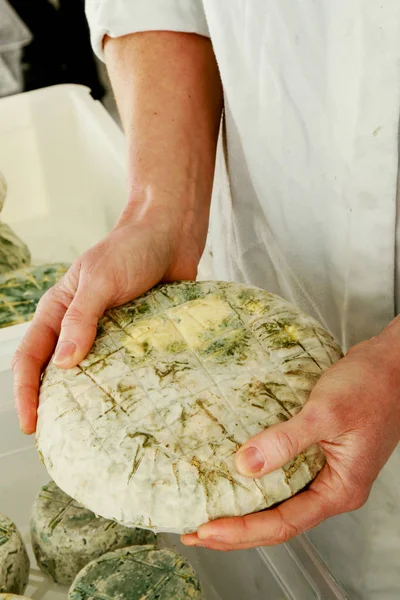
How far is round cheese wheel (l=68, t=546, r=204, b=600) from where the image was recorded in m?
1.03

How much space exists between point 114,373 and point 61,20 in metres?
1.96

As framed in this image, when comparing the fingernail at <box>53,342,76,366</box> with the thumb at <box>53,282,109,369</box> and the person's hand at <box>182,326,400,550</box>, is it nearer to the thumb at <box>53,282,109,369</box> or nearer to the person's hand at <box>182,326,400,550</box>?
the thumb at <box>53,282,109,369</box>

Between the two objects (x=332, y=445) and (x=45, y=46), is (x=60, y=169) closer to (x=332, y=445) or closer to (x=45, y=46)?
(x=45, y=46)

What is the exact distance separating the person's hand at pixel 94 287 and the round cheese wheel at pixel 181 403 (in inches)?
1.1

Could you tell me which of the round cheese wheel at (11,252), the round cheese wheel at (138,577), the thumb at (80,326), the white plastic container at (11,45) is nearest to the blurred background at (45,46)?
the white plastic container at (11,45)

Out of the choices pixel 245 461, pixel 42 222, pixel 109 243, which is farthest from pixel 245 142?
pixel 42 222

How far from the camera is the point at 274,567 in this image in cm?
118

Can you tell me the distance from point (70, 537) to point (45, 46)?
1.92m

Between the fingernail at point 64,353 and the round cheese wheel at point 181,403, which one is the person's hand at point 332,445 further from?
the fingernail at point 64,353

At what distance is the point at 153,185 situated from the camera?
128cm

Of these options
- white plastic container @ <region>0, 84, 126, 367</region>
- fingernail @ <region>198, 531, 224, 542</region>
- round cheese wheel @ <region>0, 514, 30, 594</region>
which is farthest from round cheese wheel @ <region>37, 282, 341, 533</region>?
white plastic container @ <region>0, 84, 126, 367</region>

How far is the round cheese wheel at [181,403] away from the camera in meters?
0.85

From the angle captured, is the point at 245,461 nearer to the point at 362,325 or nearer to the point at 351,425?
the point at 351,425

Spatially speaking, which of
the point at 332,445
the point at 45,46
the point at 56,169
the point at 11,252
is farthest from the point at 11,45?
the point at 332,445
